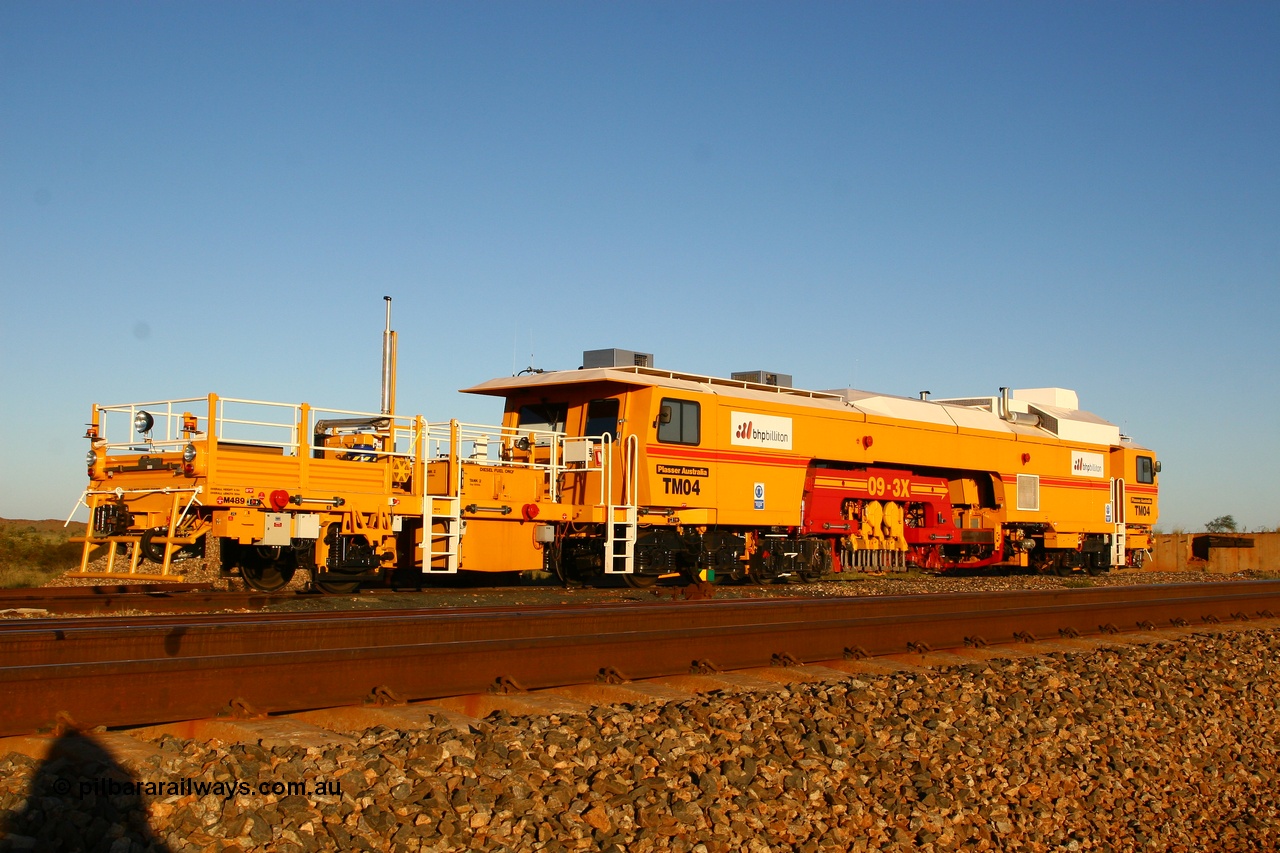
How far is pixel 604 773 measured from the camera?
562 centimetres

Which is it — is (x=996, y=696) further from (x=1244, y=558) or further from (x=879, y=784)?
(x=1244, y=558)

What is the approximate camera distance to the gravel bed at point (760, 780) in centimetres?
465

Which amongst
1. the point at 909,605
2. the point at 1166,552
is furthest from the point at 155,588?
the point at 1166,552

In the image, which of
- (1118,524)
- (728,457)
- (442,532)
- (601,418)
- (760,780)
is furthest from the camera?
(1118,524)

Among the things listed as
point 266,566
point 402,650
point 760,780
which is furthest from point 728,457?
point 760,780

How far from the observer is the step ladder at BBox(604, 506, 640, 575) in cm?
1642

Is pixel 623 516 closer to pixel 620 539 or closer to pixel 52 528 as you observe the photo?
pixel 620 539

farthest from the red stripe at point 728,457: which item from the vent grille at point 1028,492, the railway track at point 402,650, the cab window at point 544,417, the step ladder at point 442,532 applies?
the vent grille at point 1028,492

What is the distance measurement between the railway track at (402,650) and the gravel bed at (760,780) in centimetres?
87

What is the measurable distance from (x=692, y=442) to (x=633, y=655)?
29.8 ft

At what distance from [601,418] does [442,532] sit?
3545mm

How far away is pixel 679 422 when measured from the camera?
17281mm

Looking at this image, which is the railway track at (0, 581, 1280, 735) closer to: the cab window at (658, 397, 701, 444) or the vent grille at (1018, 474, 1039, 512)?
the cab window at (658, 397, 701, 444)

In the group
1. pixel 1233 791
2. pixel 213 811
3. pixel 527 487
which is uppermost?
pixel 527 487
